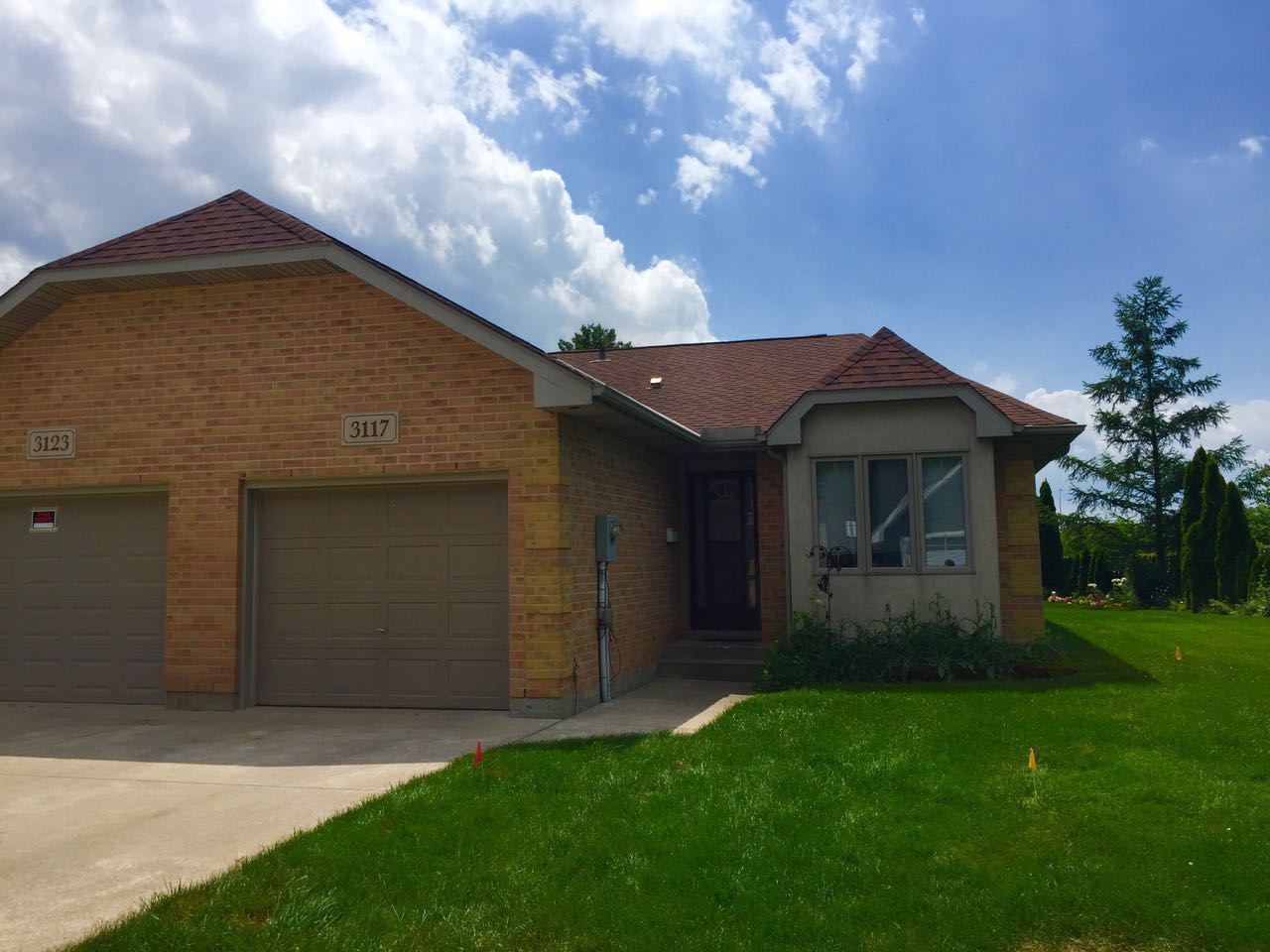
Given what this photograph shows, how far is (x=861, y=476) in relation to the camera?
11.3 metres

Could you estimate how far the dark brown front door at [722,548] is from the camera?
45.3 ft

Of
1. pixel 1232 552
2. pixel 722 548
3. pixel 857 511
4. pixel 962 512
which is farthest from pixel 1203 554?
pixel 857 511

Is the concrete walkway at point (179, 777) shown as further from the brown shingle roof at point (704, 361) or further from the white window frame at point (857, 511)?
the brown shingle roof at point (704, 361)

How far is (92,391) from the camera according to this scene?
10.3 meters

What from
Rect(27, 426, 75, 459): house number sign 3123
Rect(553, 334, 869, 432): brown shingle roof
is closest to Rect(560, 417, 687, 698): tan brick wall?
Rect(553, 334, 869, 432): brown shingle roof

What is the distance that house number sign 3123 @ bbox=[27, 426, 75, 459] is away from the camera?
33.8ft

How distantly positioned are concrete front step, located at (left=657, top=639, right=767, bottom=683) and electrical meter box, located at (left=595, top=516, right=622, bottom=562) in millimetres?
Result: 2623

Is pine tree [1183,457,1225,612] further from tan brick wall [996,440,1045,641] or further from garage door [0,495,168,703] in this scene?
garage door [0,495,168,703]

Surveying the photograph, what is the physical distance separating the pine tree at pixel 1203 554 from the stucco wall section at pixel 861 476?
570 inches

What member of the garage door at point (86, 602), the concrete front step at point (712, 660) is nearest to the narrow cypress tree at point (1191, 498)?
the concrete front step at point (712, 660)

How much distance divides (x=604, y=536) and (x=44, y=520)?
6.19m

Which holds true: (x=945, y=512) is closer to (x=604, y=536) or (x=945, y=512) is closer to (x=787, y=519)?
(x=787, y=519)

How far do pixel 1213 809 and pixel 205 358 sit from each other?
9.50m

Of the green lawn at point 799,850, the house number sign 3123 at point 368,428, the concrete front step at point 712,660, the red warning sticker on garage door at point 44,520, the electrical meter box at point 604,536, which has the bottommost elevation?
the green lawn at point 799,850
